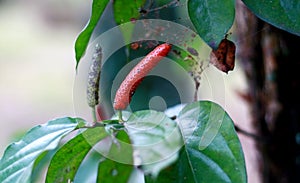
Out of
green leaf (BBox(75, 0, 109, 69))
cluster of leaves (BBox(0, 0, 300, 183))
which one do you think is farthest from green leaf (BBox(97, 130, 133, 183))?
green leaf (BBox(75, 0, 109, 69))

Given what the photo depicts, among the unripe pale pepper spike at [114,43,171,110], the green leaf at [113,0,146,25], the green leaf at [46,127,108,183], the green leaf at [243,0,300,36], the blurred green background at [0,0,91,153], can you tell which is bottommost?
the blurred green background at [0,0,91,153]

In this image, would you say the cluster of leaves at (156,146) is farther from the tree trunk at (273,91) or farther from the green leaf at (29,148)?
the tree trunk at (273,91)

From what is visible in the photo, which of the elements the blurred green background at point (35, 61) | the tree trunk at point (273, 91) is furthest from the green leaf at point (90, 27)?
the blurred green background at point (35, 61)

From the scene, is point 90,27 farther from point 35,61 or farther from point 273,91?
point 35,61

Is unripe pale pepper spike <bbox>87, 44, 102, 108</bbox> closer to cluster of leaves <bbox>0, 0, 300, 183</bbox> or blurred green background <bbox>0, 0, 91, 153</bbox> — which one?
cluster of leaves <bbox>0, 0, 300, 183</bbox>

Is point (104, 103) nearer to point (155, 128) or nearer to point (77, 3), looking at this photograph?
point (155, 128)

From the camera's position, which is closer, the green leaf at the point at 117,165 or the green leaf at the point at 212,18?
the green leaf at the point at 212,18

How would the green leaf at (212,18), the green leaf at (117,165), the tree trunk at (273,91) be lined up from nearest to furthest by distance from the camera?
the green leaf at (212,18), the green leaf at (117,165), the tree trunk at (273,91)
